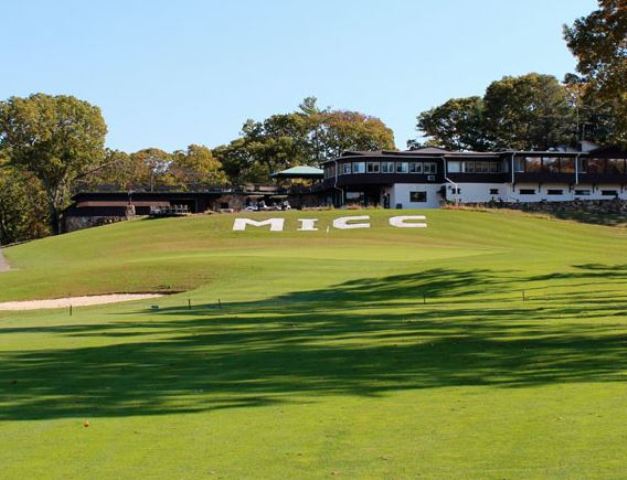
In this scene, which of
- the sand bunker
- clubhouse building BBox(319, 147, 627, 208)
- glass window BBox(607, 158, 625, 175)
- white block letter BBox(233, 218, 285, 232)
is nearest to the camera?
the sand bunker

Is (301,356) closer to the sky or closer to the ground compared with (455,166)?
closer to the ground

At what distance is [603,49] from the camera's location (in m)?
30.7

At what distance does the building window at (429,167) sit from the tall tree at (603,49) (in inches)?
2406

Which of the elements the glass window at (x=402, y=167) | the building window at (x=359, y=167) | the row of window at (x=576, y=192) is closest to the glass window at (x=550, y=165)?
the row of window at (x=576, y=192)

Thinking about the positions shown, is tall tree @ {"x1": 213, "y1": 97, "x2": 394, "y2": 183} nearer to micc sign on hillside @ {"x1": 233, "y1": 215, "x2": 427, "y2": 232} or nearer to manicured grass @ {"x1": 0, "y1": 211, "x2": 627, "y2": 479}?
micc sign on hillside @ {"x1": 233, "y1": 215, "x2": 427, "y2": 232}

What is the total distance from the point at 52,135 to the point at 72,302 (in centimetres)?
7058

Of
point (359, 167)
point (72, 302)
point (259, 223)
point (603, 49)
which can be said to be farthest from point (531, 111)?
point (72, 302)

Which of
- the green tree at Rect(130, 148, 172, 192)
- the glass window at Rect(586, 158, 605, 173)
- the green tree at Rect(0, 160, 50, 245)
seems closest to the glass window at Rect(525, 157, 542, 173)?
the glass window at Rect(586, 158, 605, 173)

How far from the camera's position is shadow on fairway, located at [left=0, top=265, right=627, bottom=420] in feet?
40.0

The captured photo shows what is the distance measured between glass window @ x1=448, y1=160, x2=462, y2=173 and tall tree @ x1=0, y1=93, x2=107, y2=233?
43.4 metres

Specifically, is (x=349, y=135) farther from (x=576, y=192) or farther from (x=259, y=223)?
(x=259, y=223)

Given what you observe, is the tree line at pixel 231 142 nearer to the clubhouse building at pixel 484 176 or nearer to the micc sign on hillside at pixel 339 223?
the clubhouse building at pixel 484 176

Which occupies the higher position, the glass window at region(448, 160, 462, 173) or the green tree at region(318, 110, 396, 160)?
the green tree at region(318, 110, 396, 160)

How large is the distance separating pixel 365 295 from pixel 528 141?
315ft
